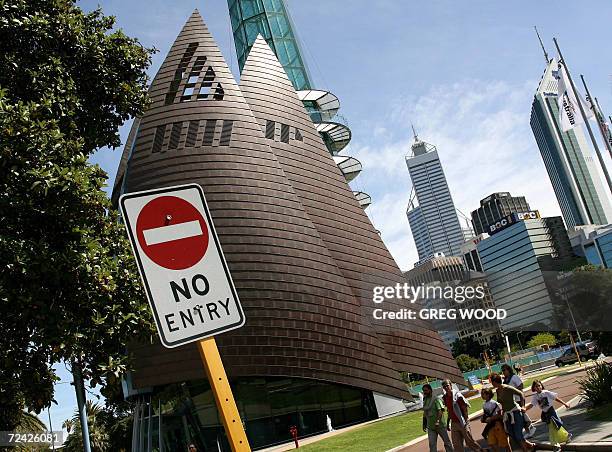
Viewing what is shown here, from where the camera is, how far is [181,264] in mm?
3445

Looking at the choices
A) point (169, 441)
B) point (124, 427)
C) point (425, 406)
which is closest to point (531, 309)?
point (425, 406)

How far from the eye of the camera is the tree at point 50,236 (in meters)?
9.01

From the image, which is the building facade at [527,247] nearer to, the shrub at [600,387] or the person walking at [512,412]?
the shrub at [600,387]

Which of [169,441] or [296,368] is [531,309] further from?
[169,441]

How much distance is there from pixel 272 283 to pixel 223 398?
26.9 metres

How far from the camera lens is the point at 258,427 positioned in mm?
30781

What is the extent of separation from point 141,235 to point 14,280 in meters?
6.59

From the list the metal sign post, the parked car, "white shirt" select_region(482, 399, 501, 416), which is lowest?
the parked car

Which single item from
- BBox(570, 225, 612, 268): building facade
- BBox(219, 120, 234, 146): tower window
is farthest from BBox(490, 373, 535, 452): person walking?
BBox(570, 225, 612, 268): building facade

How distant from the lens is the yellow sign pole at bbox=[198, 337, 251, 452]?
3199 millimetres

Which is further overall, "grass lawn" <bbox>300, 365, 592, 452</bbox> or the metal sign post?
"grass lawn" <bbox>300, 365, 592, 452</bbox>

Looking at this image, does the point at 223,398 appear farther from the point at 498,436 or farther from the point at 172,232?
the point at 498,436

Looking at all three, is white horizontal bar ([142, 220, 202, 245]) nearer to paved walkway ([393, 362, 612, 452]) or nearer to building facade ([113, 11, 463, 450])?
paved walkway ([393, 362, 612, 452])

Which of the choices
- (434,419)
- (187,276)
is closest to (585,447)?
(434,419)
